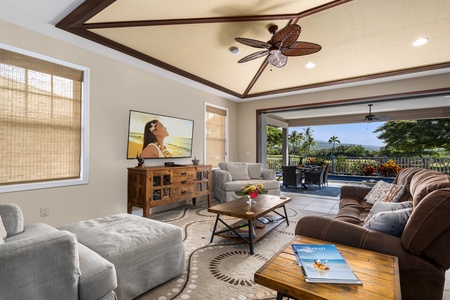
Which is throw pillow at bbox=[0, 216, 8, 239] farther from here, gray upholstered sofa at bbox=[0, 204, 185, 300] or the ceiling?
the ceiling

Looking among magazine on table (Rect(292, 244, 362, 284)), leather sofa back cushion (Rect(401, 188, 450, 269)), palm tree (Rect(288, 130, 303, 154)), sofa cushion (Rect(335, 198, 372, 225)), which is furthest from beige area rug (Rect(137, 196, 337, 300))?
palm tree (Rect(288, 130, 303, 154))

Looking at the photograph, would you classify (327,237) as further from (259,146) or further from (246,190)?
(259,146)

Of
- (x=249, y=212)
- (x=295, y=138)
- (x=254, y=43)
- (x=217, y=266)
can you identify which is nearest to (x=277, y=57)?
(x=254, y=43)

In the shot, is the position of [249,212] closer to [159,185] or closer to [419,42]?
[159,185]

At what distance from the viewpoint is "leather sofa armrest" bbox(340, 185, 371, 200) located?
3.41 m

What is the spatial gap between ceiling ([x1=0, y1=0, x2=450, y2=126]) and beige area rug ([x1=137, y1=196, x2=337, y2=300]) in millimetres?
2782

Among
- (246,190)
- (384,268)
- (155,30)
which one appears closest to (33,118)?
(155,30)

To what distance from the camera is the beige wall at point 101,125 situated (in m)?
2.83

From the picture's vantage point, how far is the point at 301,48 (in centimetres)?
298

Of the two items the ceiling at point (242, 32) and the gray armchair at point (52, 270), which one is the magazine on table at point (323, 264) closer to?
the gray armchair at point (52, 270)

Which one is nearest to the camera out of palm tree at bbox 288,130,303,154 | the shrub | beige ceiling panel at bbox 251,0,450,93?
beige ceiling panel at bbox 251,0,450,93

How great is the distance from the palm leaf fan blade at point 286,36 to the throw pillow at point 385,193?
217 centimetres

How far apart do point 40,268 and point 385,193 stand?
3.38 meters

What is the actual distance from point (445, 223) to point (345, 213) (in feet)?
4.09
